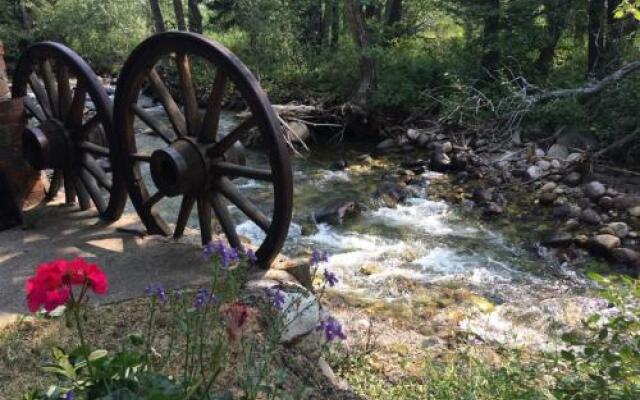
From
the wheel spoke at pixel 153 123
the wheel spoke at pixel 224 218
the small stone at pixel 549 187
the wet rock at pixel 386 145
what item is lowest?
the small stone at pixel 549 187

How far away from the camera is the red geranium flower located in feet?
5.49

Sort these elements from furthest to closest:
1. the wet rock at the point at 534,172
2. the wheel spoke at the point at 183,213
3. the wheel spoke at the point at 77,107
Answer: the wet rock at the point at 534,172, the wheel spoke at the point at 77,107, the wheel spoke at the point at 183,213

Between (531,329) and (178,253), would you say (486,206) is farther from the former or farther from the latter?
(178,253)

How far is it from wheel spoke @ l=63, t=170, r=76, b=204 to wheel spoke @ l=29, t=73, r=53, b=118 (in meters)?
0.58

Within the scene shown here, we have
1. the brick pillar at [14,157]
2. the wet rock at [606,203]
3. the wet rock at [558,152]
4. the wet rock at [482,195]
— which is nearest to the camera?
the brick pillar at [14,157]

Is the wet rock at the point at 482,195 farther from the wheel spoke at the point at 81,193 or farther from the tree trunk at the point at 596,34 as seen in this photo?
the wheel spoke at the point at 81,193

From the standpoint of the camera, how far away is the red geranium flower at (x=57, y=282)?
1673 millimetres

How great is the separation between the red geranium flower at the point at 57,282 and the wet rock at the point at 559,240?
267 inches

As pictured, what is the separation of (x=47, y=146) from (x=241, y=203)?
199cm

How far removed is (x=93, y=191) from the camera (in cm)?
522

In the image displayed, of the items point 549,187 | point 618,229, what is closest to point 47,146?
point 618,229

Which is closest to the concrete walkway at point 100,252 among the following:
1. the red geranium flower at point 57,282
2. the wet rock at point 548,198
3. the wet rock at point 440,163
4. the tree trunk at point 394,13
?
the red geranium flower at point 57,282

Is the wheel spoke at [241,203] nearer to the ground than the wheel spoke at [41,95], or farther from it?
nearer to the ground

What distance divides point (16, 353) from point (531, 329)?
4390mm
